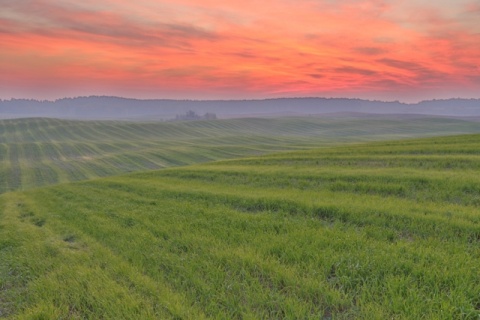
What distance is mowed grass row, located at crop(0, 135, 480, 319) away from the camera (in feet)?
15.1

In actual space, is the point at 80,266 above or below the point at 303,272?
below

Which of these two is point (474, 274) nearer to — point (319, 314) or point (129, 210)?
point (319, 314)

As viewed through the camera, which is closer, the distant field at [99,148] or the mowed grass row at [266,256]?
the mowed grass row at [266,256]

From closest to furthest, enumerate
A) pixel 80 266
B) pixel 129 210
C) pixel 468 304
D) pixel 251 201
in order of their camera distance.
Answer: pixel 468 304 < pixel 80 266 < pixel 251 201 < pixel 129 210

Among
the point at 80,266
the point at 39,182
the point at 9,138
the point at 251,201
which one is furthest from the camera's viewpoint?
the point at 9,138

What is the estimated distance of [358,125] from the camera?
199375 millimetres

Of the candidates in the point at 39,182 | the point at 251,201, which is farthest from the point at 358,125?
the point at 251,201

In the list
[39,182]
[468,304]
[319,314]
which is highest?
[468,304]

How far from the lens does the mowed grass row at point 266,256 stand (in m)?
4.61

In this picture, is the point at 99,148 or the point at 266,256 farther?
the point at 99,148

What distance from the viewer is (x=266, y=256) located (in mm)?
6164

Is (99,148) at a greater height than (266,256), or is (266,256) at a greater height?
(266,256)

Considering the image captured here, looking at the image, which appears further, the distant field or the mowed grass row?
the distant field

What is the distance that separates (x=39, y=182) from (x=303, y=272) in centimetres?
5727
